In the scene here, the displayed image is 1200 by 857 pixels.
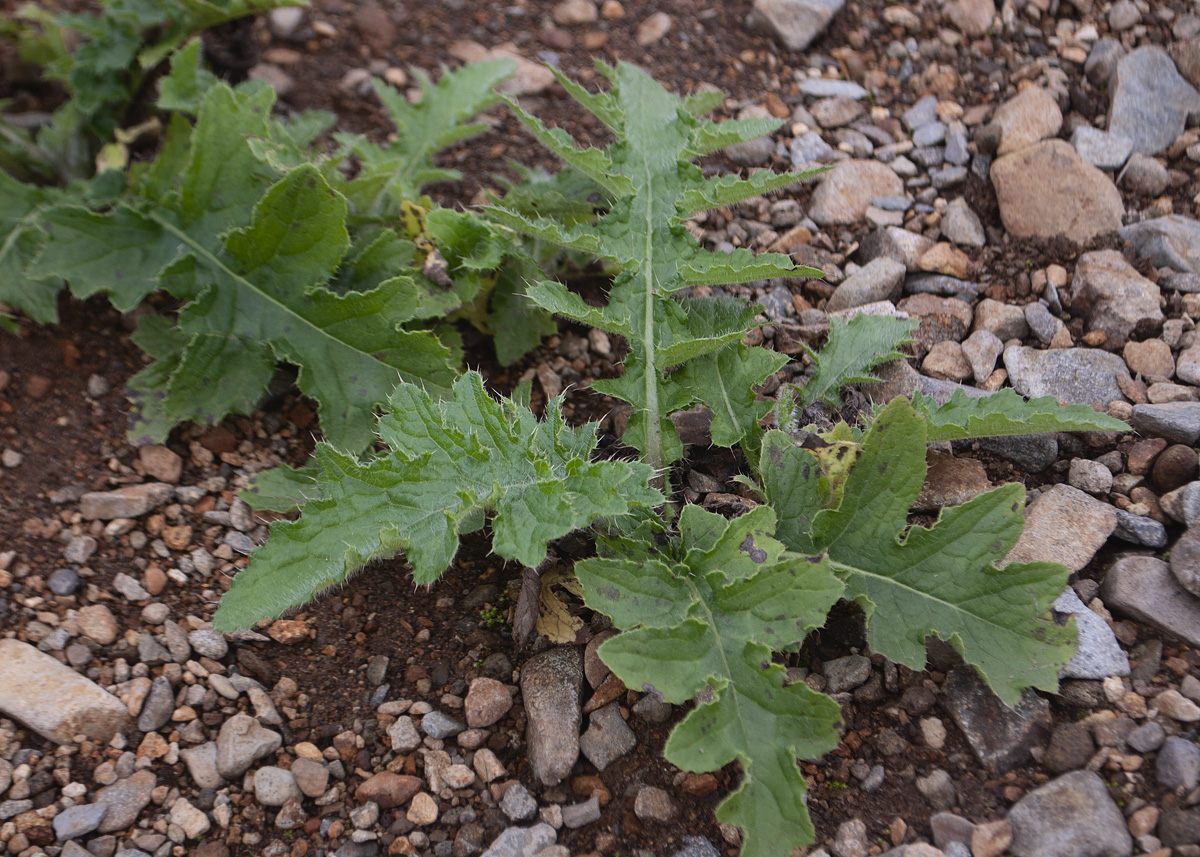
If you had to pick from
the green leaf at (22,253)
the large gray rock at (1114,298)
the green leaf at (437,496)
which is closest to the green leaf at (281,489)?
the green leaf at (437,496)

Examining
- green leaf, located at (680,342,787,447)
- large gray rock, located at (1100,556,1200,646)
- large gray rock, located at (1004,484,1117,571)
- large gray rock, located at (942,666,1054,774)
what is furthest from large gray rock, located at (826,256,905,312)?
large gray rock, located at (942,666,1054,774)

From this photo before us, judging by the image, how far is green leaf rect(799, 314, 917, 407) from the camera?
2.78m

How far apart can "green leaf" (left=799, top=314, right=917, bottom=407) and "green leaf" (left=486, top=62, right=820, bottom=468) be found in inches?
10.6

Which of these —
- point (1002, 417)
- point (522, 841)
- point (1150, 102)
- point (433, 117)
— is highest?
point (1150, 102)

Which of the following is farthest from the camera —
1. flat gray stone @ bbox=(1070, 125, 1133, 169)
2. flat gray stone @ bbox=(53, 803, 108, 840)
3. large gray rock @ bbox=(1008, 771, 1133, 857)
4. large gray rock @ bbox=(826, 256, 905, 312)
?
flat gray stone @ bbox=(1070, 125, 1133, 169)

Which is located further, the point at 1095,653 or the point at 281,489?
the point at 281,489

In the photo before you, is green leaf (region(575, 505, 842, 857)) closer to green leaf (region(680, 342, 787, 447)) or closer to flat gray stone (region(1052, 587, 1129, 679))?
green leaf (region(680, 342, 787, 447))

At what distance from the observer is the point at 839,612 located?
2.48m

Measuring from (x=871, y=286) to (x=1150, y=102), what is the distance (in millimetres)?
1426

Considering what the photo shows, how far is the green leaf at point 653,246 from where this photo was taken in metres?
2.64

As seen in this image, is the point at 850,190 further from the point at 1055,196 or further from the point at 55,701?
the point at 55,701

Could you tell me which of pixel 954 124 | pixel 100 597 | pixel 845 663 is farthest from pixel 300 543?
pixel 954 124

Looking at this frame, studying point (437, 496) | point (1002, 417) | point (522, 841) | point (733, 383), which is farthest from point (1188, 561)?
point (437, 496)

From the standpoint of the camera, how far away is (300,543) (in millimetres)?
2283
